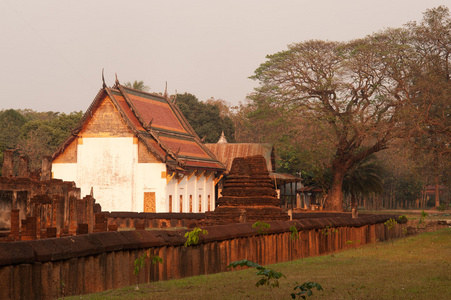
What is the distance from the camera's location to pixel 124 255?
36.2 ft

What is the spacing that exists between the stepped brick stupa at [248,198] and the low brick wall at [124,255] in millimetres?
7436


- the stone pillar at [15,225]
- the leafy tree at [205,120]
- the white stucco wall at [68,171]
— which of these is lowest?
the stone pillar at [15,225]

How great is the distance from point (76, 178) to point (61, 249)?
38305mm

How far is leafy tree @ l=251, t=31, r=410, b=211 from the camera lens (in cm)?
5003

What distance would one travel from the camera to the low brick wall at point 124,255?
29.1ft

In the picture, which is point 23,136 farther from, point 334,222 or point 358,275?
point 358,275

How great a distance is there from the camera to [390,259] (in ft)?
49.6

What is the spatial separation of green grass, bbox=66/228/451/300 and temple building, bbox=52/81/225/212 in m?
30.7

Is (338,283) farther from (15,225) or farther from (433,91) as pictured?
(433,91)

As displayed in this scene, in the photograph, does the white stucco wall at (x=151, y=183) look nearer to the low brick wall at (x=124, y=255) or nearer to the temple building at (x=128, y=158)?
the temple building at (x=128, y=158)

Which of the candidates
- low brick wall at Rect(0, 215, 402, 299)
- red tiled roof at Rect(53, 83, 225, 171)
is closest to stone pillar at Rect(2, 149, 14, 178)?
low brick wall at Rect(0, 215, 402, 299)

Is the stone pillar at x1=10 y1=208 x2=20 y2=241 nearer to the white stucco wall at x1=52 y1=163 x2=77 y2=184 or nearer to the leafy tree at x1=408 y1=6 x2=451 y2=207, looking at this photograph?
the leafy tree at x1=408 y1=6 x2=451 y2=207

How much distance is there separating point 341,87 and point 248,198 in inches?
1105

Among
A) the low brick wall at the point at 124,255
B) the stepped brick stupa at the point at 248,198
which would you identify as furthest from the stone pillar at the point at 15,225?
the stepped brick stupa at the point at 248,198
